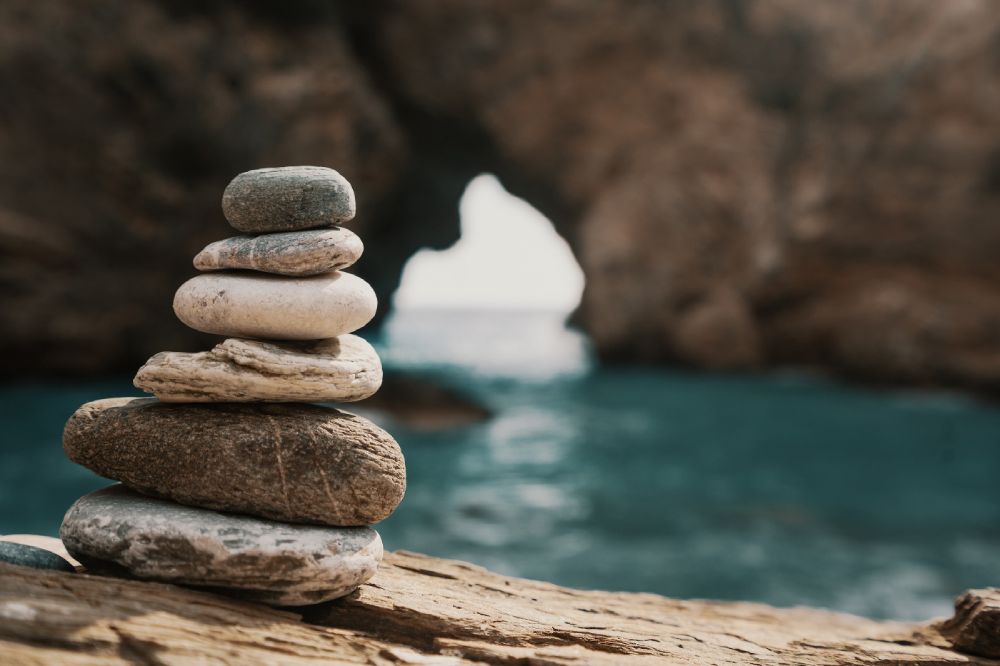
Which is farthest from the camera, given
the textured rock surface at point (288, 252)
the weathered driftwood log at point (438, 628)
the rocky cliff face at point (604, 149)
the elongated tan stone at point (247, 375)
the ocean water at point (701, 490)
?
the rocky cliff face at point (604, 149)

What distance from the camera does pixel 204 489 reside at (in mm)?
2854

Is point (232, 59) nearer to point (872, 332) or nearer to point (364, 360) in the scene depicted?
point (364, 360)

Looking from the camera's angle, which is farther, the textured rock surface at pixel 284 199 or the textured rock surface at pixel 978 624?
the textured rock surface at pixel 978 624

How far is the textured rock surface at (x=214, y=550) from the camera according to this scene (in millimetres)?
2666

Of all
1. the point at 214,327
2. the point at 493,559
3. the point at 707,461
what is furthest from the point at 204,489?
the point at 707,461

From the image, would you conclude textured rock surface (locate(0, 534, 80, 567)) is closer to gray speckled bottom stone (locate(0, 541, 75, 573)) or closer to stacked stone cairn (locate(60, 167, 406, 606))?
gray speckled bottom stone (locate(0, 541, 75, 573))

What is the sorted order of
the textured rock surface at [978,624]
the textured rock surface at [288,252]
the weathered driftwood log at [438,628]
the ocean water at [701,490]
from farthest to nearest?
the ocean water at [701,490] → the textured rock surface at [978,624] → the textured rock surface at [288,252] → the weathered driftwood log at [438,628]

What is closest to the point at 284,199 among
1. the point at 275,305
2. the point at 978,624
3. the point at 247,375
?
the point at 275,305

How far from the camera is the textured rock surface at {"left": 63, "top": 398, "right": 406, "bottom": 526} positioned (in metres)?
2.86

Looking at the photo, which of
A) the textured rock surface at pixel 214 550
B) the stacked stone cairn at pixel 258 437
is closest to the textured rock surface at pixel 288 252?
the stacked stone cairn at pixel 258 437

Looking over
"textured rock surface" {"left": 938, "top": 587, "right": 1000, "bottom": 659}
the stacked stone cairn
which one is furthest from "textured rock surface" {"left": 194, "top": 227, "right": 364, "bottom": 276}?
"textured rock surface" {"left": 938, "top": 587, "right": 1000, "bottom": 659}

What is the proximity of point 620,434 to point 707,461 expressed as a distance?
6.70 feet

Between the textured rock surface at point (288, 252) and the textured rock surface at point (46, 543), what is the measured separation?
1.34 metres

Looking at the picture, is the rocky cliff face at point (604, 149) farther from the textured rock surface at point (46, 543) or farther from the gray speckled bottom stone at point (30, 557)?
the gray speckled bottom stone at point (30, 557)
